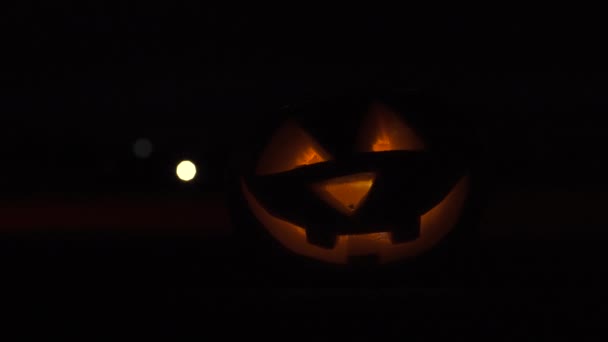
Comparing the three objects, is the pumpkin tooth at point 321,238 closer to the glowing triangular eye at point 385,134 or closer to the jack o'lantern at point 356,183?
the jack o'lantern at point 356,183

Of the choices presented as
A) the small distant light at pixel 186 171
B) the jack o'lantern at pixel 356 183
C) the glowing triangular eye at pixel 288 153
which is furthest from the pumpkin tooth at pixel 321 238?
the small distant light at pixel 186 171

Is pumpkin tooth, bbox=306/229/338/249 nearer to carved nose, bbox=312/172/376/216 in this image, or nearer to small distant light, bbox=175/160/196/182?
carved nose, bbox=312/172/376/216

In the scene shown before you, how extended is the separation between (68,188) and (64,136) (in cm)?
26

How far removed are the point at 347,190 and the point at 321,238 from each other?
18 centimetres

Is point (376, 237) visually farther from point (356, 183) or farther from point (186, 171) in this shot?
point (186, 171)

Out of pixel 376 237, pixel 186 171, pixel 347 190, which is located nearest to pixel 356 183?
pixel 347 190

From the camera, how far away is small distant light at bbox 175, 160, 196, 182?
10.9 ft

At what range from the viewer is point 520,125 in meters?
3.57

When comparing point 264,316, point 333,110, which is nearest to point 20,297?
point 264,316

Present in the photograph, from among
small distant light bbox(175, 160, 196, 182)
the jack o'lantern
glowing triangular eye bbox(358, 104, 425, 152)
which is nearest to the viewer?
the jack o'lantern

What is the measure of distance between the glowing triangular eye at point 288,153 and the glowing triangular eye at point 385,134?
17 cm

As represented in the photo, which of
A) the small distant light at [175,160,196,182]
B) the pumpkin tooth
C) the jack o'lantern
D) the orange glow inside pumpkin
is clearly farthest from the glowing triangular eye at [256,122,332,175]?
the small distant light at [175,160,196,182]

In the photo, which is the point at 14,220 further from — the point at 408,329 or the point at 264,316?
the point at 408,329

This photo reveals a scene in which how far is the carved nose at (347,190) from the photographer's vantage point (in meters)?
2.29
